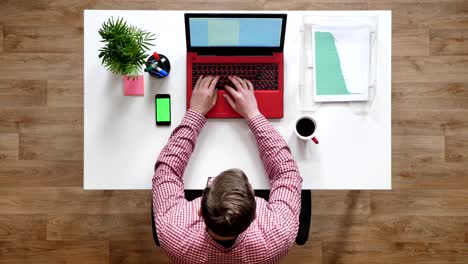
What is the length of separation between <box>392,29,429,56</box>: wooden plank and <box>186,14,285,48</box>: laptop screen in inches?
37.7

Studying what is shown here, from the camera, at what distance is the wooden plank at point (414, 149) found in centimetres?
209

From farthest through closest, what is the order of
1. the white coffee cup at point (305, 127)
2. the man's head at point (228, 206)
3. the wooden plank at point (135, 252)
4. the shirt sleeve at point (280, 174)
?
1. the wooden plank at point (135, 252)
2. the white coffee cup at point (305, 127)
3. the shirt sleeve at point (280, 174)
4. the man's head at point (228, 206)

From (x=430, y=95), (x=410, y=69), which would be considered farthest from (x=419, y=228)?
(x=410, y=69)

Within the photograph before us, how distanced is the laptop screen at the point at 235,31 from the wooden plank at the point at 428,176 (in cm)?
108

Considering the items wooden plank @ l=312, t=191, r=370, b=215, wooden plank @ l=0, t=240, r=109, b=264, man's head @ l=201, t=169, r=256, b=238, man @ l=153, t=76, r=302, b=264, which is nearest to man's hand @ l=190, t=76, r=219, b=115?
man @ l=153, t=76, r=302, b=264

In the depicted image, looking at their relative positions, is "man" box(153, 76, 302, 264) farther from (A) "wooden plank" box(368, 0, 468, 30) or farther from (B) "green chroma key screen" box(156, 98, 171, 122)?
(A) "wooden plank" box(368, 0, 468, 30)

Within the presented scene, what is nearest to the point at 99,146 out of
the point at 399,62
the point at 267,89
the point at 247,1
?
the point at 267,89

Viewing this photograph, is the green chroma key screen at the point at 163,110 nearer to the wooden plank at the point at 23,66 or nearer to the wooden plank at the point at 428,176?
the wooden plank at the point at 23,66

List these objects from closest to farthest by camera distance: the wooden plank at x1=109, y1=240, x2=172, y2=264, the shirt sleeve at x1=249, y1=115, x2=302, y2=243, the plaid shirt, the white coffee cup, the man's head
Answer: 1. the man's head
2. the plaid shirt
3. the shirt sleeve at x1=249, y1=115, x2=302, y2=243
4. the white coffee cup
5. the wooden plank at x1=109, y1=240, x2=172, y2=264

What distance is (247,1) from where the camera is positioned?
2.08 m

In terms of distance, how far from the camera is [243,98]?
140cm

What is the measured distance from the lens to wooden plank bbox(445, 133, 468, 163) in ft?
6.89

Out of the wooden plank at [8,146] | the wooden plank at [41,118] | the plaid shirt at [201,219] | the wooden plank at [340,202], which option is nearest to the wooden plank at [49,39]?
the wooden plank at [41,118]

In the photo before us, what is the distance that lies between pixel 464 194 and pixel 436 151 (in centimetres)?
26
